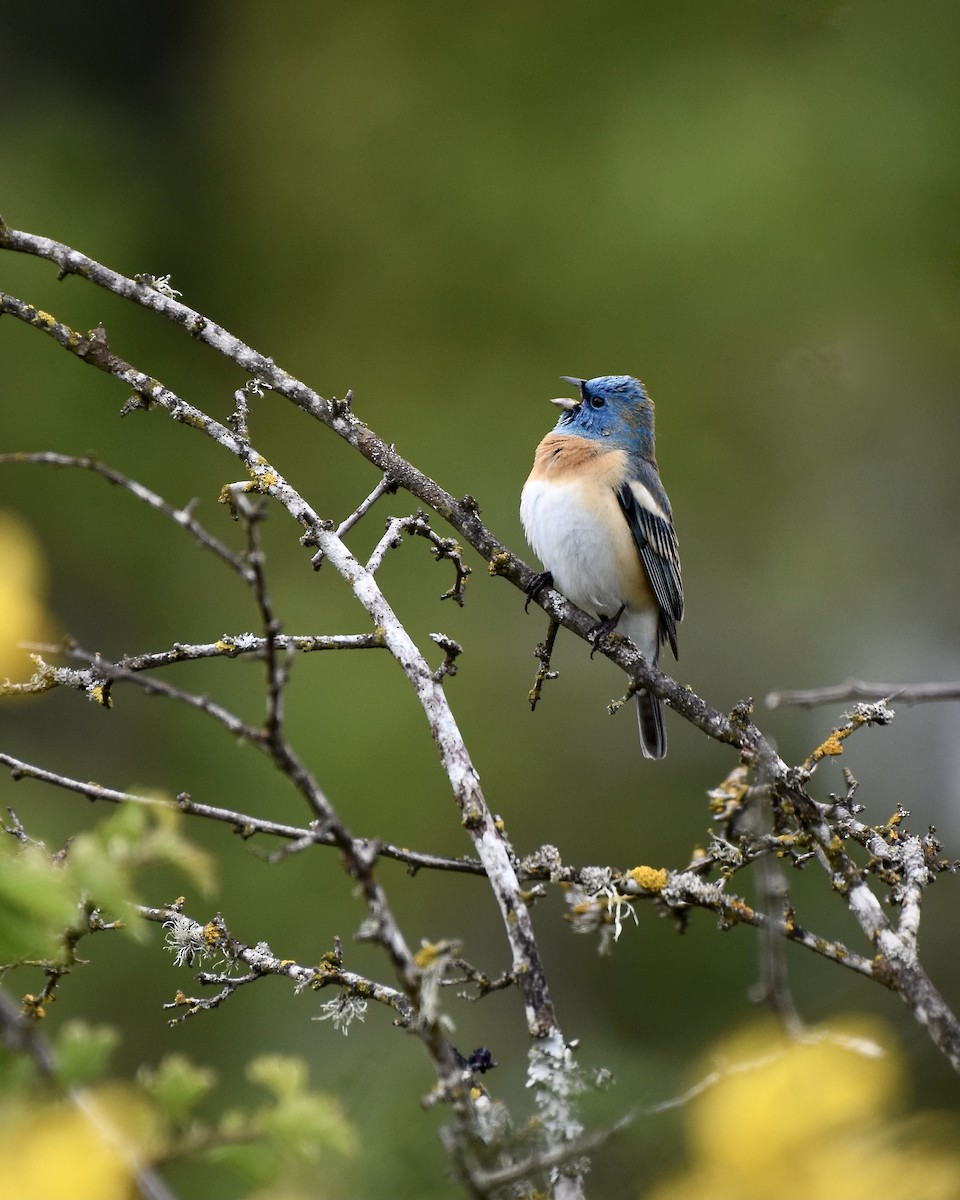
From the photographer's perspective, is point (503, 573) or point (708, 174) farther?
point (708, 174)

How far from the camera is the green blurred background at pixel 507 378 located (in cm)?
1025

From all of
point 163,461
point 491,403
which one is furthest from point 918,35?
point 163,461

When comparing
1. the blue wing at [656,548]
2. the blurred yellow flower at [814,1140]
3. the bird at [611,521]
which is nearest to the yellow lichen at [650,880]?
the blurred yellow flower at [814,1140]

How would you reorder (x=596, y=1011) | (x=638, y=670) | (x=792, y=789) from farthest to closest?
(x=596, y=1011)
(x=638, y=670)
(x=792, y=789)

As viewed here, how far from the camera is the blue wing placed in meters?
5.45

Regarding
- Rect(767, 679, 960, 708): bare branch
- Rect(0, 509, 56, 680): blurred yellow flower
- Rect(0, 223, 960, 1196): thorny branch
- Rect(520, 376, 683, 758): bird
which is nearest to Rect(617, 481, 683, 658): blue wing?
Rect(520, 376, 683, 758): bird

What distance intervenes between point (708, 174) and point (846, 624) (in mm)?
3993

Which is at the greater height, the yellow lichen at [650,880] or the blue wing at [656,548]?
the blue wing at [656,548]

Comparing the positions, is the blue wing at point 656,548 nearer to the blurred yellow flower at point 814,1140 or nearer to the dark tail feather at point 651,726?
the dark tail feather at point 651,726

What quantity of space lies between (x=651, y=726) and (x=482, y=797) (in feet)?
10.8

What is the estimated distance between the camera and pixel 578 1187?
2129mm

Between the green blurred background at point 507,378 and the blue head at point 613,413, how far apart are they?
427 centimetres

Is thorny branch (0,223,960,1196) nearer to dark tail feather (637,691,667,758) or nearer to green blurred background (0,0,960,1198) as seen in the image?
dark tail feather (637,691,667,758)

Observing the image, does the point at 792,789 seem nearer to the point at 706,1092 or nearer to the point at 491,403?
the point at 706,1092
